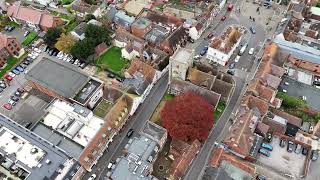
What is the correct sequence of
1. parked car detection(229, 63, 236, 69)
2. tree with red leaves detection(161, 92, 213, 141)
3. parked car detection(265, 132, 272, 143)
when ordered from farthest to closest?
parked car detection(229, 63, 236, 69)
parked car detection(265, 132, 272, 143)
tree with red leaves detection(161, 92, 213, 141)

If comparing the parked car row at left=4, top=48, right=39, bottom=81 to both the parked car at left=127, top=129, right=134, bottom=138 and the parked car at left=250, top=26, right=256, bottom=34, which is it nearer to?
the parked car at left=127, top=129, right=134, bottom=138

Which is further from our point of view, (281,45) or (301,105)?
(281,45)

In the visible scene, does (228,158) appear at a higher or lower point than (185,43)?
lower

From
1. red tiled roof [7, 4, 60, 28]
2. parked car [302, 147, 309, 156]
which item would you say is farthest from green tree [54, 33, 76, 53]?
parked car [302, 147, 309, 156]

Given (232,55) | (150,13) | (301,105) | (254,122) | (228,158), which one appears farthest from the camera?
(150,13)

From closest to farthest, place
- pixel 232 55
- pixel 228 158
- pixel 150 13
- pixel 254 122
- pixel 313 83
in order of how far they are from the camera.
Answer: pixel 228 158 < pixel 254 122 < pixel 313 83 < pixel 232 55 < pixel 150 13

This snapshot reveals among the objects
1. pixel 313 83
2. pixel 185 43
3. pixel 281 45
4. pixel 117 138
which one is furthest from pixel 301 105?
pixel 117 138

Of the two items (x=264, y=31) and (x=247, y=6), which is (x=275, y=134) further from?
(x=247, y=6)
